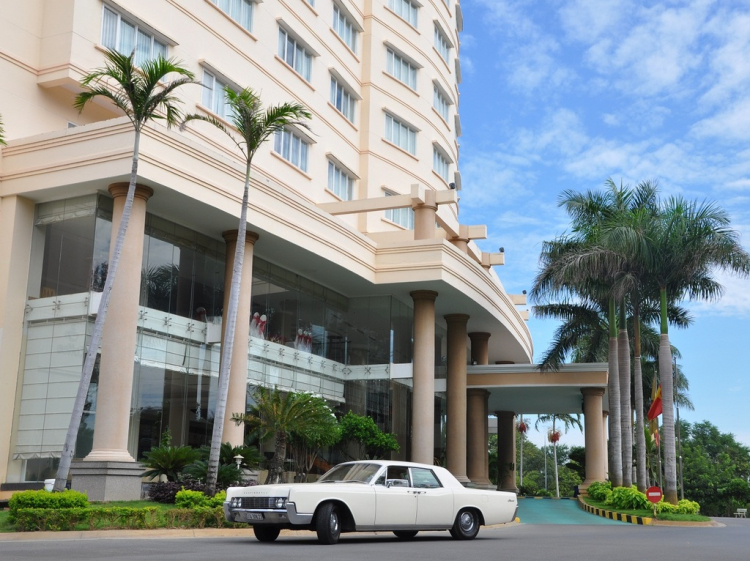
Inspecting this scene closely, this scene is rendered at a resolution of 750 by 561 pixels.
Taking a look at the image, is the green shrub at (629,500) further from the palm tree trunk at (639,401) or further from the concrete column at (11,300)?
the concrete column at (11,300)

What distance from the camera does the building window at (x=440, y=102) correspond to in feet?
149

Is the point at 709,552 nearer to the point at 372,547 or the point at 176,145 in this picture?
the point at 372,547

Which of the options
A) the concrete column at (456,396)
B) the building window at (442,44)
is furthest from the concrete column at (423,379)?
the building window at (442,44)

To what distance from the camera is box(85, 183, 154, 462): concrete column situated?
20812 millimetres

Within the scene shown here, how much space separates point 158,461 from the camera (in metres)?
21.4

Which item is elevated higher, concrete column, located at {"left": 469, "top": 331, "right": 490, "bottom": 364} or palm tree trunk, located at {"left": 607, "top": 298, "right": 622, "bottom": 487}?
concrete column, located at {"left": 469, "top": 331, "right": 490, "bottom": 364}

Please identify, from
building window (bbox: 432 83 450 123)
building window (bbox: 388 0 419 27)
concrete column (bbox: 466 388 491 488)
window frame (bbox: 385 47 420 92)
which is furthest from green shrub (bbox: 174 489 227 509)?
building window (bbox: 388 0 419 27)

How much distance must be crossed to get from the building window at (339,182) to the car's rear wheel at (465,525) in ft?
73.1

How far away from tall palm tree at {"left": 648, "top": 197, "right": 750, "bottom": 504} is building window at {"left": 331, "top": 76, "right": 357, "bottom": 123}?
14442 mm

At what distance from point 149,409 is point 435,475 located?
1078 centimetres

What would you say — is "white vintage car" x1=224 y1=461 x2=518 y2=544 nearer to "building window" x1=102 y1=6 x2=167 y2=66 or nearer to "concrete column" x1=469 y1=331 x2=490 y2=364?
"building window" x1=102 y1=6 x2=167 y2=66

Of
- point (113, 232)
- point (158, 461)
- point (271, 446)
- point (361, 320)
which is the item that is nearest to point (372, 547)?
point (158, 461)

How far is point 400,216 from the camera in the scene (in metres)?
41.4

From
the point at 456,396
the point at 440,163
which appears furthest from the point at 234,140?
the point at 440,163
